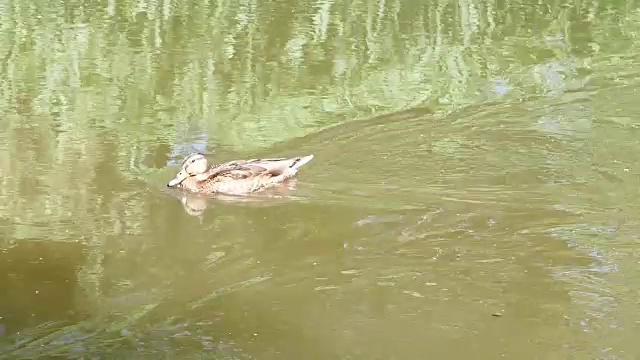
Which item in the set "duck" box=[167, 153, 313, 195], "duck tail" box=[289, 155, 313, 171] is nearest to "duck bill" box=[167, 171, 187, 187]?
"duck" box=[167, 153, 313, 195]

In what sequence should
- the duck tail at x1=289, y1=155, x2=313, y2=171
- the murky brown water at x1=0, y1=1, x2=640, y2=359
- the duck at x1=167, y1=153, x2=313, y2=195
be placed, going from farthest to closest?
1. the duck tail at x1=289, y1=155, x2=313, y2=171
2. the duck at x1=167, y1=153, x2=313, y2=195
3. the murky brown water at x1=0, y1=1, x2=640, y2=359

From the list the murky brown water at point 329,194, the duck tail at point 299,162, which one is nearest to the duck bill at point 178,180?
the murky brown water at point 329,194

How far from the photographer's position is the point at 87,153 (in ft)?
27.1

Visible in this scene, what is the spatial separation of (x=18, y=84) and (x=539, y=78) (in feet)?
17.0

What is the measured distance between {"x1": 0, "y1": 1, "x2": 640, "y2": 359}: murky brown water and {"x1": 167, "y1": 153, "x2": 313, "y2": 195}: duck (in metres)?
0.12

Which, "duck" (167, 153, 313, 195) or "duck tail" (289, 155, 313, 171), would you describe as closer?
"duck" (167, 153, 313, 195)

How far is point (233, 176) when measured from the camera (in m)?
7.61

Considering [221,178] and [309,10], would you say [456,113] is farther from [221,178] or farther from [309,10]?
[309,10]

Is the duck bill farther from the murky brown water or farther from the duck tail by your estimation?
the duck tail

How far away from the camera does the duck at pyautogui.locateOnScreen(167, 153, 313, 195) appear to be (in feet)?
24.8

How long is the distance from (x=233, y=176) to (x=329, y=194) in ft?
2.46

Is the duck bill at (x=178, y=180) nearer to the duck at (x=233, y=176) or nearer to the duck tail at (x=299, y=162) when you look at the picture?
the duck at (x=233, y=176)

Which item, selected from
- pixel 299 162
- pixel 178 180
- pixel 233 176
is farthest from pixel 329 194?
pixel 178 180

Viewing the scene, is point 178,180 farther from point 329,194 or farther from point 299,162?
point 329,194
